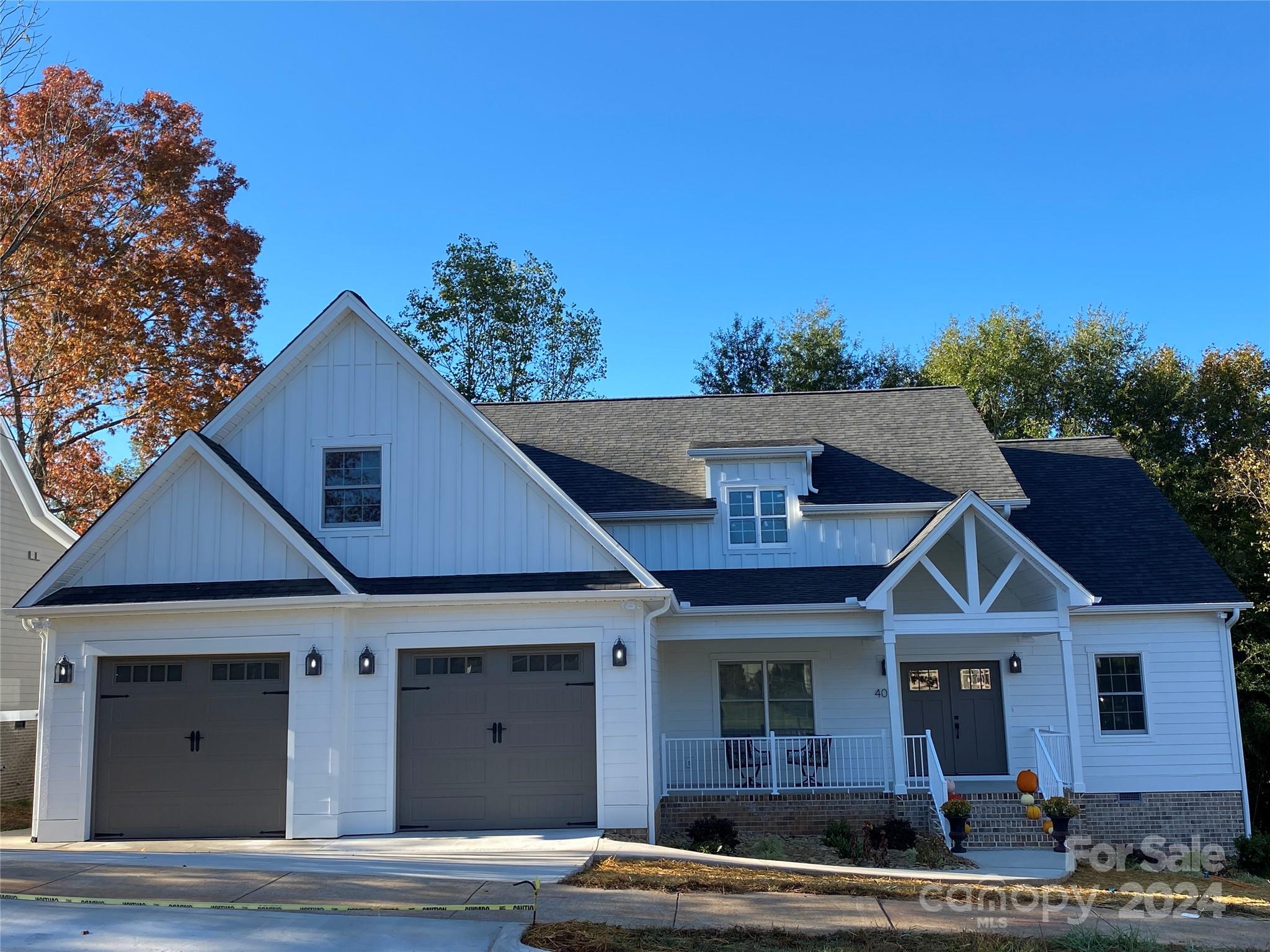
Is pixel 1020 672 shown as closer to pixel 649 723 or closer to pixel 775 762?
pixel 775 762

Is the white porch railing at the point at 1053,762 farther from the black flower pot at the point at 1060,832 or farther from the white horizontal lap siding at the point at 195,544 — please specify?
the white horizontal lap siding at the point at 195,544

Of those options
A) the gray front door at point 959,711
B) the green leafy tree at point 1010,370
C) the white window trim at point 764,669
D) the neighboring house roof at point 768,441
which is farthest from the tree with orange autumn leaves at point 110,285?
the green leafy tree at point 1010,370

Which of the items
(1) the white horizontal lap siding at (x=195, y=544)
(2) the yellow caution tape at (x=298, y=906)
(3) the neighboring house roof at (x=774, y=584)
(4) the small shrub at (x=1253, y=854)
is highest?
(1) the white horizontal lap siding at (x=195, y=544)

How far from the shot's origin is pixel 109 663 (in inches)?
523

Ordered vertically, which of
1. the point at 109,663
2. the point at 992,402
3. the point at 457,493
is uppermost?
the point at 992,402

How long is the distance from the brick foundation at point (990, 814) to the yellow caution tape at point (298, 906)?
5.70 meters

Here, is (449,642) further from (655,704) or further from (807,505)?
(807,505)

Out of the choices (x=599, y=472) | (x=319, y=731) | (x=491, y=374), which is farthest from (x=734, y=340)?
(x=319, y=731)

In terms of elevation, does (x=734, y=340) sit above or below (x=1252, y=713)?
above

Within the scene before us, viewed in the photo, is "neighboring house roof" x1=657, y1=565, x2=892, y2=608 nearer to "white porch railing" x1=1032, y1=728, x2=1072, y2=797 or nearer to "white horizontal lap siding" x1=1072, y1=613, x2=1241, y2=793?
"white porch railing" x1=1032, y1=728, x2=1072, y2=797

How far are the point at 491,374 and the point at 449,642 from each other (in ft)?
76.7

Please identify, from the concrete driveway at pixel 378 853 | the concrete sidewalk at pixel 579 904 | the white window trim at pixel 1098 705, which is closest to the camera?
the concrete sidewalk at pixel 579 904

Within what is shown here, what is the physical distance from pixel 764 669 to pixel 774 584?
4.83ft

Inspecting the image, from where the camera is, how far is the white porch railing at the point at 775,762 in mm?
15250
